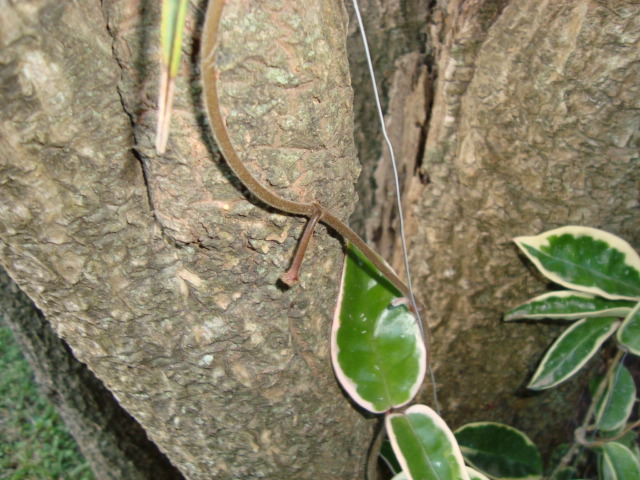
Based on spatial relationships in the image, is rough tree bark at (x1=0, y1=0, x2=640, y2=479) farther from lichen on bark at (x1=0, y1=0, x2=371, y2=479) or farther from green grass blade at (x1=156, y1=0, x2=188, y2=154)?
green grass blade at (x1=156, y1=0, x2=188, y2=154)

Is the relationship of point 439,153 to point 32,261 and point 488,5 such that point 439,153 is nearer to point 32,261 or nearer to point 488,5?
point 488,5

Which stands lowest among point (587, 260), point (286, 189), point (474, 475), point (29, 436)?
point (29, 436)

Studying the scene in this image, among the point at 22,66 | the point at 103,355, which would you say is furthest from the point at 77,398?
the point at 22,66

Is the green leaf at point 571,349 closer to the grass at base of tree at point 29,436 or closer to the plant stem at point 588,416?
the plant stem at point 588,416

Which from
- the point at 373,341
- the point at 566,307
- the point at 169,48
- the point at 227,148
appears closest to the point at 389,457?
the point at 373,341

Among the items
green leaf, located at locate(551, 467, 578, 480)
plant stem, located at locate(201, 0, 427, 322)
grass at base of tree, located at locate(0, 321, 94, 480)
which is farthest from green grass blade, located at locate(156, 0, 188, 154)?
grass at base of tree, located at locate(0, 321, 94, 480)

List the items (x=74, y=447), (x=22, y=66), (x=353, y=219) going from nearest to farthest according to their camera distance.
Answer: (x=22, y=66) → (x=353, y=219) → (x=74, y=447)

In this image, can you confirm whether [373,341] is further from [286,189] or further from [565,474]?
[565,474]
